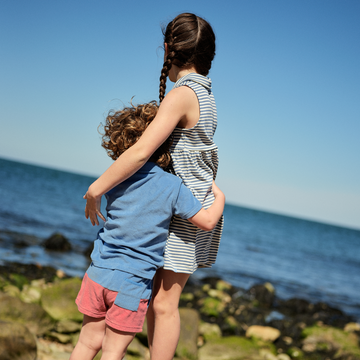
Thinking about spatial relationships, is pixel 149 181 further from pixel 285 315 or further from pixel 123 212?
pixel 285 315

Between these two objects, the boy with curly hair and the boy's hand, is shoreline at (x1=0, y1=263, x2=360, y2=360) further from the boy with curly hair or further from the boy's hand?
the boy's hand

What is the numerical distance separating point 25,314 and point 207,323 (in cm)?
347

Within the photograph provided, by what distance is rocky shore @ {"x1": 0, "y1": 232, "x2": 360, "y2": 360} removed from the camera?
3695mm

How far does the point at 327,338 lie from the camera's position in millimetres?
6184

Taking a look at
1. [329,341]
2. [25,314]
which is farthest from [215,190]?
[329,341]

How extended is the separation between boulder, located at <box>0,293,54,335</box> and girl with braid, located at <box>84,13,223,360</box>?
229 centimetres

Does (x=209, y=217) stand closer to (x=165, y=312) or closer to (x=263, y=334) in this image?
(x=165, y=312)

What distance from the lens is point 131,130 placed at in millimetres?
1997

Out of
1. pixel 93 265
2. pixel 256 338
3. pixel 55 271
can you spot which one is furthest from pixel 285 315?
pixel 93 265

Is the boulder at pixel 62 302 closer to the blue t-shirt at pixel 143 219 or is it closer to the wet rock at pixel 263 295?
the blue t-shirt at pixel 143 219

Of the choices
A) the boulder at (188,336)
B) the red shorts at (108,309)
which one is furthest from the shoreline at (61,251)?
the red shorts at (108,309)

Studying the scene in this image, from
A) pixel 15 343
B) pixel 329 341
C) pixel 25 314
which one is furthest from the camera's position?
pixel 329 341

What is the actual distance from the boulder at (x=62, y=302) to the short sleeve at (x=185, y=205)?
304cm

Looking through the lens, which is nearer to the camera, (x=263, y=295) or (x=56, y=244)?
(x=263, y=295)
